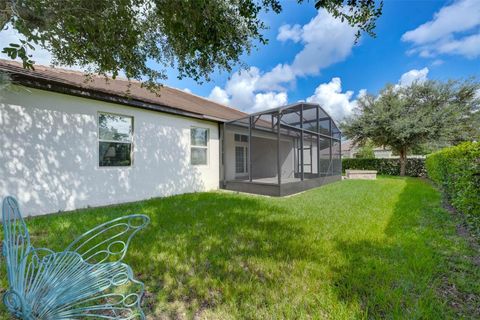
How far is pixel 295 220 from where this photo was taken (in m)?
4.70

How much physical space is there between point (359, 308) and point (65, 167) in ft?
20.5

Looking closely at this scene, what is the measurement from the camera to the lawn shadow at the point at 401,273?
6.68 ft

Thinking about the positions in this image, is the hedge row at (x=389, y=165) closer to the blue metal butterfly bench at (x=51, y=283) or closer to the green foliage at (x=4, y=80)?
the blue metal butterfly bench at (x=51, y=283)

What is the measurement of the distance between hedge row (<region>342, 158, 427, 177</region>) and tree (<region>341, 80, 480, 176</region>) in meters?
0.91

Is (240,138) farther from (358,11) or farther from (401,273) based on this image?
(401,273)

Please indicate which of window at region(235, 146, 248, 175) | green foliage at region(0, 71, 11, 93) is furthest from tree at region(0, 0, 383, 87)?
window at region(235, 146, 248, 175)

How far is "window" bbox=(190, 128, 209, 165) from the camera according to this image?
8.58 m

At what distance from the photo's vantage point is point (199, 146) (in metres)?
8.79

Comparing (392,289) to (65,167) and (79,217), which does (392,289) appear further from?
(65,167)

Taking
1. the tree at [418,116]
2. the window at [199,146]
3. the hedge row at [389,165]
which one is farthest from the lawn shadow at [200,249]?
the hedge row at [389,165]

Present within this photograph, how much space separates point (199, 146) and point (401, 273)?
7.31 metres

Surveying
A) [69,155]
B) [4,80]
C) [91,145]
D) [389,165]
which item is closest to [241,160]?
[91,145]

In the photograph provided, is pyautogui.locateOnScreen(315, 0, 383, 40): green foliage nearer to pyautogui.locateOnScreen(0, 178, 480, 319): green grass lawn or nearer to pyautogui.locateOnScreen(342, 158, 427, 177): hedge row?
pyautogui.locateOnScreen(0, 178, 480, 319): green grass lawn

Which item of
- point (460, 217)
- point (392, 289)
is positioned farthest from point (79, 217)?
point (460, 217)
